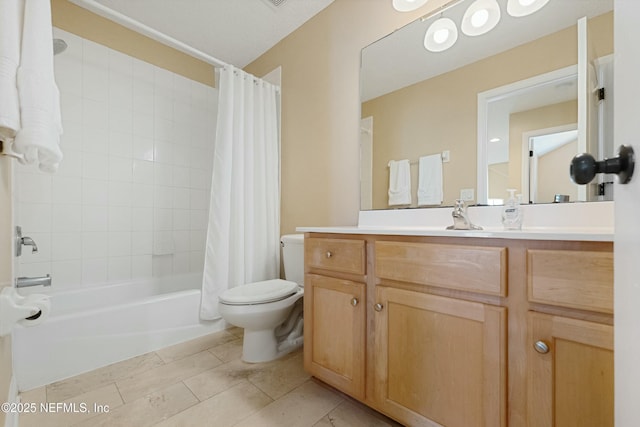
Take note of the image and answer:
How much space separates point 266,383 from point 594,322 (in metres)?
1.35

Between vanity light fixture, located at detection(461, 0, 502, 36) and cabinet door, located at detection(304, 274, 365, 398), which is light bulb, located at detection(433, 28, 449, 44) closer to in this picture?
vanity light fixture, located at detection(461, 0, 502, 36)

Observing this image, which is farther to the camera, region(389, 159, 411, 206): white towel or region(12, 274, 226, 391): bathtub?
region(389, 159, 411, 206): white towel

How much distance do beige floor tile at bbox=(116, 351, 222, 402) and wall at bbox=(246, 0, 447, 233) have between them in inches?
42.5

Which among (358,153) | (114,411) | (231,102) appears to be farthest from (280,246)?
(114,411)

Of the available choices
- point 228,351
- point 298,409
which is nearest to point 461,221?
point 298,409

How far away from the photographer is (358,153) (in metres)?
1.80

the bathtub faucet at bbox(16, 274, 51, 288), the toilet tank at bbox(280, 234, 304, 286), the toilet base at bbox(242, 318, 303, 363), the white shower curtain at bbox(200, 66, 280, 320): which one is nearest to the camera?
the bathtub faucet at bbox(16, 274, 51, 288)

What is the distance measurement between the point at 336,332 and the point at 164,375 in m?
1.01

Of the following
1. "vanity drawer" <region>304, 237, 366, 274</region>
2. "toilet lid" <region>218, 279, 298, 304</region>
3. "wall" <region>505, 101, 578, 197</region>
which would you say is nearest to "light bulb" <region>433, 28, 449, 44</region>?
"wall" <region>505, 101, 578, 197</region>

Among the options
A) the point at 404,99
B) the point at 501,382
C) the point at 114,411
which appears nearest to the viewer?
the point at 501,382

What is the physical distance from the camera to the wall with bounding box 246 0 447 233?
1797 mm

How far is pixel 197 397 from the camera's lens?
1311mm

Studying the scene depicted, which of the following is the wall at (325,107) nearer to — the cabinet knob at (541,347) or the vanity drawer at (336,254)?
the vanity drawer at (336,254)

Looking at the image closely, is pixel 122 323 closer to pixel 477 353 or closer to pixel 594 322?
pixel 477 353
